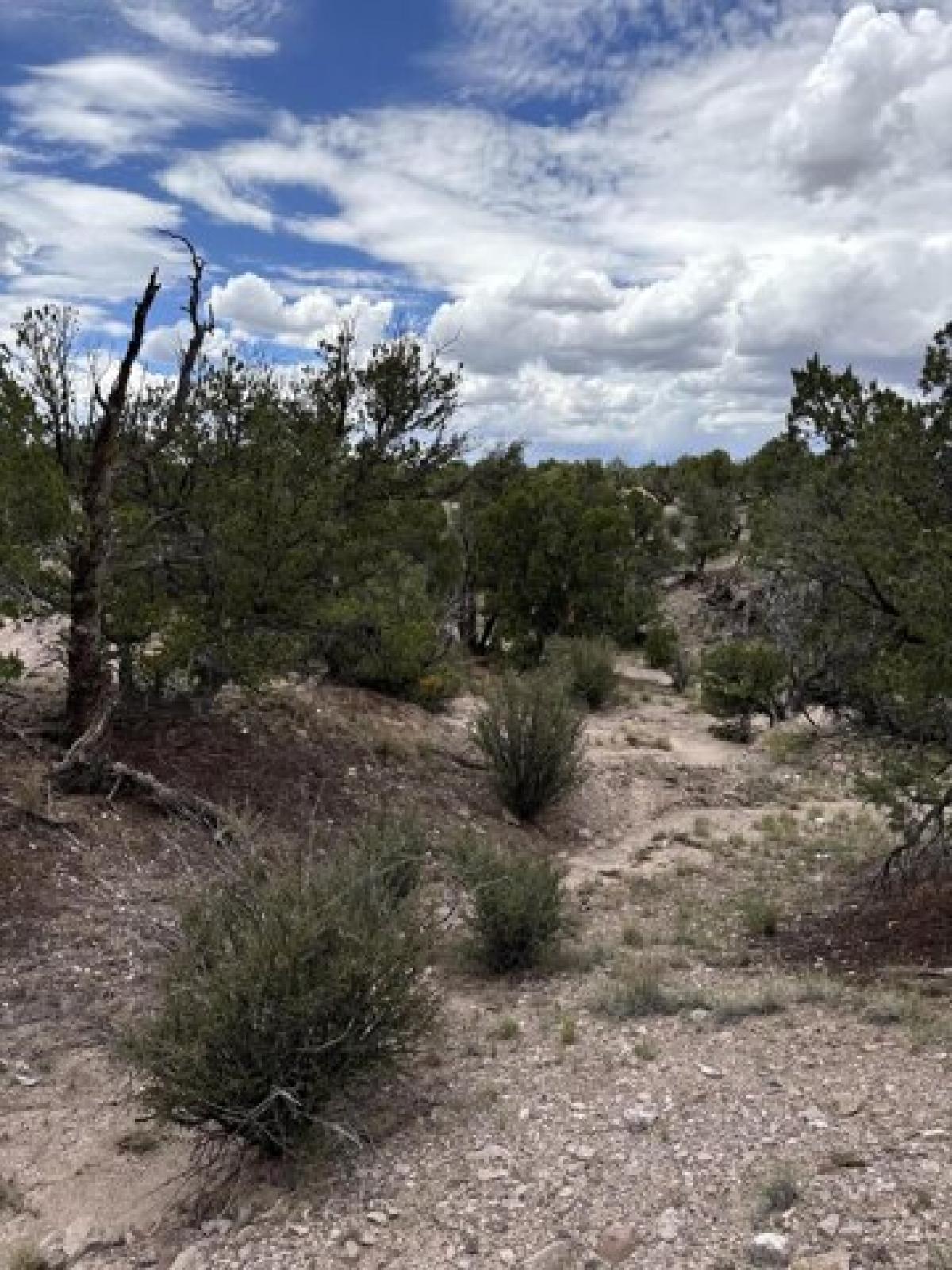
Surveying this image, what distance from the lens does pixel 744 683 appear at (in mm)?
20312

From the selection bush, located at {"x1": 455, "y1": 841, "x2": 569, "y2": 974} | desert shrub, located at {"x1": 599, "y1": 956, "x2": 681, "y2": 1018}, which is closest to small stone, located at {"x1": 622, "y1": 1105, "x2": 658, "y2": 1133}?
desert shrub, located at {"x1": 599, "y1": 956, "x2": 681, "y2": 1018}

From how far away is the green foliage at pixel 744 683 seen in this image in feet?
68.1

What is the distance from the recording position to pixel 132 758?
475 inches

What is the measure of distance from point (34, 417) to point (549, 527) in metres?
17.1

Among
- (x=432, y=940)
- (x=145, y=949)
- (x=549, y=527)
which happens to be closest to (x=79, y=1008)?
(x=145, y=949)

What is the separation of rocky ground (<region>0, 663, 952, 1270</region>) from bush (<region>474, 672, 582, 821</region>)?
1.89m

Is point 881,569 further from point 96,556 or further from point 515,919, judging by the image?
point 96,556

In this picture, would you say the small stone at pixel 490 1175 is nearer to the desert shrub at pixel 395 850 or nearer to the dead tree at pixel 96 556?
the desert shrub at pixel 395 850

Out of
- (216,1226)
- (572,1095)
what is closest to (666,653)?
(572,1095)

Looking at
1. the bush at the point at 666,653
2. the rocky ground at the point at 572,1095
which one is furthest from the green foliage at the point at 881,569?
the bush at the point at 666,653

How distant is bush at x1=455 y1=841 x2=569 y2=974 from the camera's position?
8.36 m

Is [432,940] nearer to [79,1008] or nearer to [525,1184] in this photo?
[525,1184]

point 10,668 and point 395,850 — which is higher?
point 10,668

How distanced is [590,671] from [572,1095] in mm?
16830
